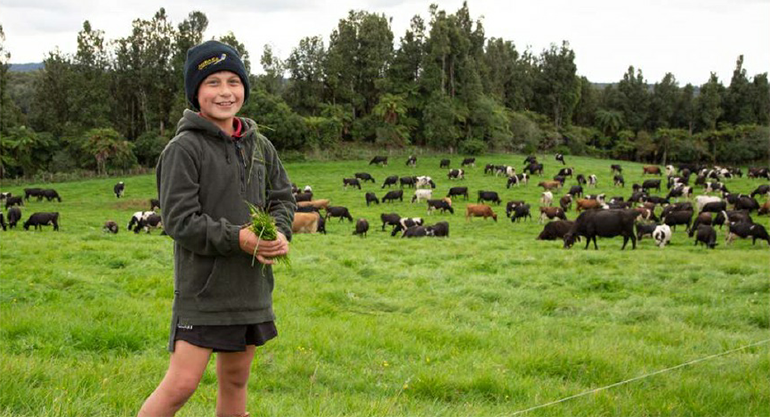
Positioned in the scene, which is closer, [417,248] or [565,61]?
[417,248]

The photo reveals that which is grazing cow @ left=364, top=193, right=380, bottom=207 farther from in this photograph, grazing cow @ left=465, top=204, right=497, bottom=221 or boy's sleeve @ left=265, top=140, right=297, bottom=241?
boy's sleeve @ left=265, top=140, right=297, bottom=241

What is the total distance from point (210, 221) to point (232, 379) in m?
0.94

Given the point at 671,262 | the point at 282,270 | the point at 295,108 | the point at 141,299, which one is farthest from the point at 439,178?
the point at 141,299

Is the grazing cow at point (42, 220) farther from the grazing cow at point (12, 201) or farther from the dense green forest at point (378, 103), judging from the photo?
the dense green forest at point (378, 103)

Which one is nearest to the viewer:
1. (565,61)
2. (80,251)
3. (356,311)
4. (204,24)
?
(356,311)

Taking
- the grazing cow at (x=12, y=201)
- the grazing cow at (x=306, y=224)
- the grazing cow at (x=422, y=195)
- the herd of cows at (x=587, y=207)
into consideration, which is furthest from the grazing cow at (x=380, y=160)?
the grazing cow at (x=306, y=224)

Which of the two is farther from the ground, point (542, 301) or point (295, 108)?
point (295, 108)

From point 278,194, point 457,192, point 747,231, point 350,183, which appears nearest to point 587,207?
point 457,192

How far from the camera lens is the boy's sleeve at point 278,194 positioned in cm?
336

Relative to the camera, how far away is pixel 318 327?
6.38 m

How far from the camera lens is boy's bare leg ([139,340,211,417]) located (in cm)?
294

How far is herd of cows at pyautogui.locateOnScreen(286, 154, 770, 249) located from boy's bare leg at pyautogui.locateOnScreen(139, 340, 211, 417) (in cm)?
1764

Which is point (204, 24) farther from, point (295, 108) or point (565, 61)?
point (565, 61)

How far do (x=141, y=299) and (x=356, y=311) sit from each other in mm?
2761
